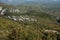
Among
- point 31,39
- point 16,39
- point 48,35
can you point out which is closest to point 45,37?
point 48,35

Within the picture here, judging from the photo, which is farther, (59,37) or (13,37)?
(59,37)

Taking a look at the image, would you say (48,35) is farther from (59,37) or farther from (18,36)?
(18,36)

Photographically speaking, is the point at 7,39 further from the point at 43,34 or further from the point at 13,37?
the point at 43,34

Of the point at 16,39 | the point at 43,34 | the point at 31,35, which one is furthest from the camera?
the point at 43,34

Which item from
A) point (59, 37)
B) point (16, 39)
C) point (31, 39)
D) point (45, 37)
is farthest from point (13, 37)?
point (59, 37)

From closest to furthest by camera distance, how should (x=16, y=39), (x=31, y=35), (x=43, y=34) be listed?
(x=16, y=39) < (x=31, y=35) < (x=43, y=34)

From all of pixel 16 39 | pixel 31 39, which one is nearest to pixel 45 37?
pixel 31 39

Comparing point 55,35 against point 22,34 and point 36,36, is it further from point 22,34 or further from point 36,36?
point 22,34
